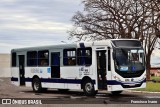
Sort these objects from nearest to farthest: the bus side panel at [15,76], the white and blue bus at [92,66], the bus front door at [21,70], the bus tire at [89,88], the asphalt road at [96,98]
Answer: the asphalt road at [96,98] < the white and blue bus at [92,66] < the bus tire at [89,88] < the bus front door at [21,70] < the bus side panel at [15,76]

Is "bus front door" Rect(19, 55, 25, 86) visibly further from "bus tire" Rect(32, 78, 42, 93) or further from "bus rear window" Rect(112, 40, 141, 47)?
"bus rear window" Rect(112, 40, 141, 47)

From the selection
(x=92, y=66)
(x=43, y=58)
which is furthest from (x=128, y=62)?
(x=43, y=58)

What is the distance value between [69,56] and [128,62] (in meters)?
4.05

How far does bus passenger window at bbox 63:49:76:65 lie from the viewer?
24.9m

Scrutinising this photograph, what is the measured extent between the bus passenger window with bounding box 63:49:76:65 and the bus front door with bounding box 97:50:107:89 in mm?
2109

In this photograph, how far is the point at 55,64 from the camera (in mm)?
26391

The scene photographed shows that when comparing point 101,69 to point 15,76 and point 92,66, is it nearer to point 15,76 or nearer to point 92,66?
point 92,66

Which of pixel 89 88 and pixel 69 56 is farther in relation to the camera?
pixel 69 56

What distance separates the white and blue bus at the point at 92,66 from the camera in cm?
2248

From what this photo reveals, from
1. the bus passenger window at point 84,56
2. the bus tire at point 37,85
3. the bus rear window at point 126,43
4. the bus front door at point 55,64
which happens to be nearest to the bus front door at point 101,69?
the bus passenger window at point 84,56

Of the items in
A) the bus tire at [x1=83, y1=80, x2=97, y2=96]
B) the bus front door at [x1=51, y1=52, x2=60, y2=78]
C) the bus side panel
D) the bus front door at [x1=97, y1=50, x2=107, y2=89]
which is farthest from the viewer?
the bus side panel

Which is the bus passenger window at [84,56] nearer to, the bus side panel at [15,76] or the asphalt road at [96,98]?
the asphalt road at [96,98]

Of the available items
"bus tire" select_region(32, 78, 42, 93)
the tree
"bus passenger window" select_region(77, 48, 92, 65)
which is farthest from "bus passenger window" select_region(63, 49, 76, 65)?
the tree

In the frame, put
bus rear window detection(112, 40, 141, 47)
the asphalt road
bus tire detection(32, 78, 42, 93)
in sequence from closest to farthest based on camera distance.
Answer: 1. the asphalt road
2. bus rear window detection(112, 40, 141, 47)
3. bus tire detection(32, 78, 42, 93)
